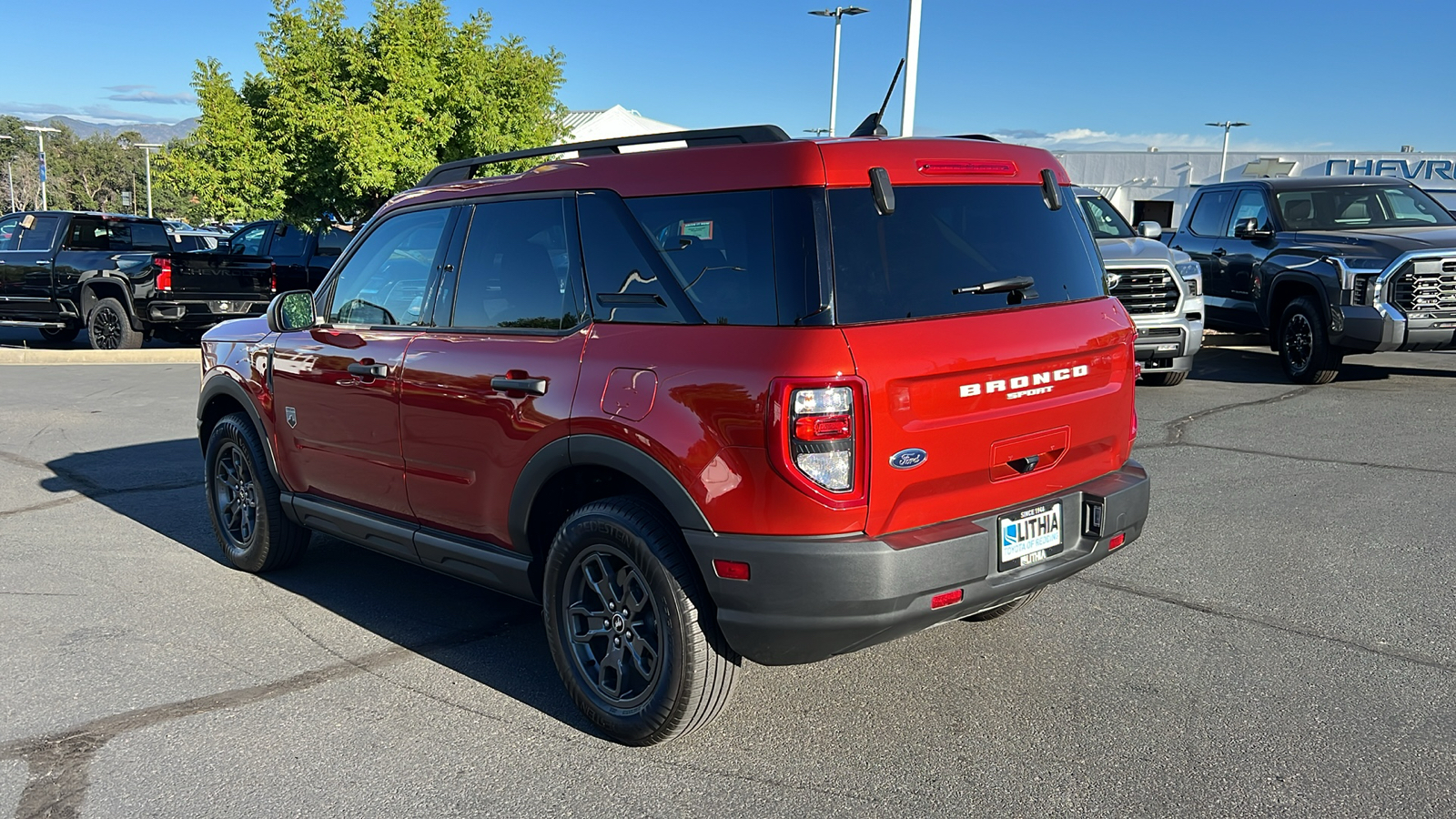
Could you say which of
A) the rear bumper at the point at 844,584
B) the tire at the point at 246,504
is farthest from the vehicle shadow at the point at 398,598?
the rear bumper at the point at 844,584

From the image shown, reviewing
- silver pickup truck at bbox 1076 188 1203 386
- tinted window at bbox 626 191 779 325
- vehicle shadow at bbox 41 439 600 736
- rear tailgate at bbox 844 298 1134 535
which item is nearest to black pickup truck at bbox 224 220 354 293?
vehicle shadow at bbox 41 439 600 736

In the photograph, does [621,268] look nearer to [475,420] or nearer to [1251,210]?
[475,420]

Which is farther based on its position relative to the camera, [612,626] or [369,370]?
[369,370]

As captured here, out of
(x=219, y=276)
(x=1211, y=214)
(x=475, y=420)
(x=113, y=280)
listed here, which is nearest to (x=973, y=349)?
(x=475, y=420)

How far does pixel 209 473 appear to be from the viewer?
233 inches

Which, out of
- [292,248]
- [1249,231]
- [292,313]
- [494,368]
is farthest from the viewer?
[292,248]

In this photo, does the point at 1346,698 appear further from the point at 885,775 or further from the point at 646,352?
the point at 646,352

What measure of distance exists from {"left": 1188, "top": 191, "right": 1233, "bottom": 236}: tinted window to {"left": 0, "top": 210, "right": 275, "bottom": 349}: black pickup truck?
12.0 metres

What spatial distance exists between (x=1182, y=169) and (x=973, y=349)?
148 ft

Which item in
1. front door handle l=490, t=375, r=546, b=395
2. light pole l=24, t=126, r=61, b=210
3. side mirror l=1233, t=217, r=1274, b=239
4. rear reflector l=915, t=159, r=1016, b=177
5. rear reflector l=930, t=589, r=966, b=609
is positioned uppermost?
light pole l=24, t=126, r=61, b=210

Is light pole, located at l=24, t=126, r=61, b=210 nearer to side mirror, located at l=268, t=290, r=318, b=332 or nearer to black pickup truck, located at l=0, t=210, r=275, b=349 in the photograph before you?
black pickup truck, located at l=0, t=210, r=275, b=349

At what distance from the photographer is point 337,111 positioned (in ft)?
55.3

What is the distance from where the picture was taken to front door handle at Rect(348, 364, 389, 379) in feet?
14.9

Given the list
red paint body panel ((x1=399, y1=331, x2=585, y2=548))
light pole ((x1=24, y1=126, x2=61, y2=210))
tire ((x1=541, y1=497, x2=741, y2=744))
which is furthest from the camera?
light pole ((x1=24, y1=126, x2=61, y2=210))
